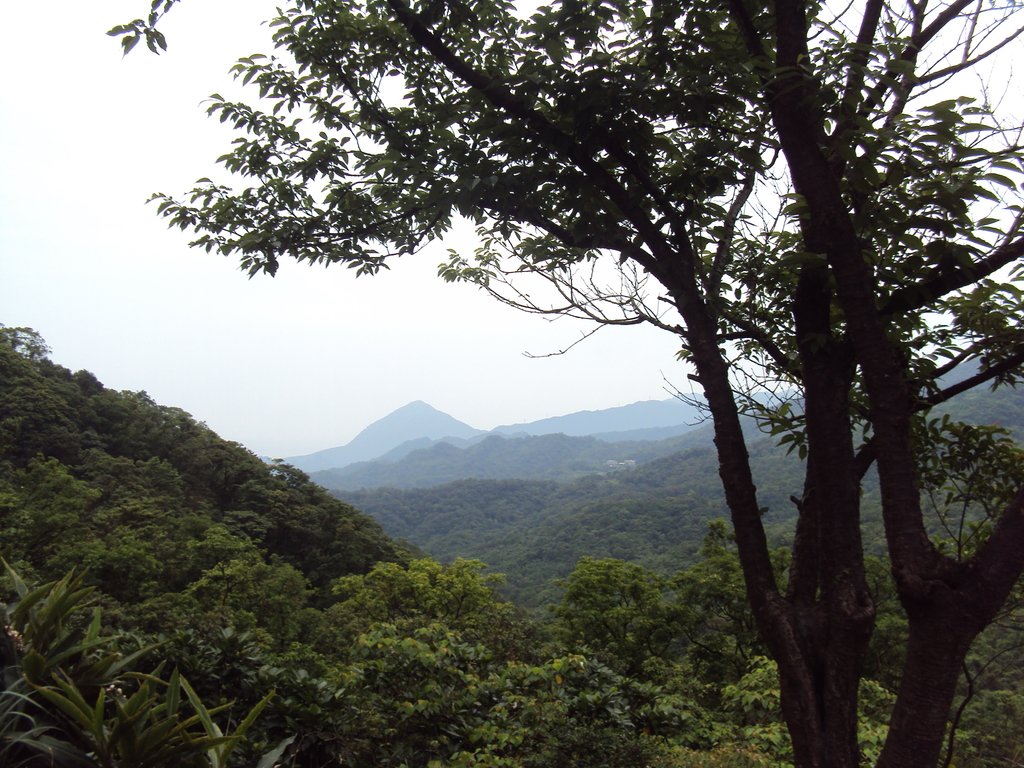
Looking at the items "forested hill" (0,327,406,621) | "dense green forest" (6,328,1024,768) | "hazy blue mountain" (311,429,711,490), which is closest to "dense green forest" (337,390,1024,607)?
"dense green forest" (6,328,1024,768)

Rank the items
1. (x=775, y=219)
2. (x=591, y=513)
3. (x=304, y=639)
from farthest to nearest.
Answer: (x=591, y=513) < (x=304, y=639) < (x=775, y=219)

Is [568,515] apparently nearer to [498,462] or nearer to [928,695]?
[928,695]

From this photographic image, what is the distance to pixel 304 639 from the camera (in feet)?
54.9

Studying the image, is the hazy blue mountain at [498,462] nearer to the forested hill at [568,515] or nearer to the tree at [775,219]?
the forested hill at [568,515]

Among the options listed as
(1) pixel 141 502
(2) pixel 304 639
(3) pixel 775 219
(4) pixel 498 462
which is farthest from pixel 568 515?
(4) pixel 498 462

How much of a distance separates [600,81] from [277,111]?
5.22 ft

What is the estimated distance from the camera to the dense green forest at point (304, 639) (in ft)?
7.50

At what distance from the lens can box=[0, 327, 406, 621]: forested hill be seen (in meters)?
15.0

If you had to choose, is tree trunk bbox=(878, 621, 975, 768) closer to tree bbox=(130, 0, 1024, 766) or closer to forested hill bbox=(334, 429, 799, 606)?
tree bbox=(130, 0, 1024, 766)

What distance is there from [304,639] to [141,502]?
941 centimetres

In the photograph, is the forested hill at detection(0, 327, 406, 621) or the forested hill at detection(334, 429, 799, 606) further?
the forested hill at detection(334, 429, 799, 606)

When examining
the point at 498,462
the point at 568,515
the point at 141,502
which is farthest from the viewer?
the point at 498,462

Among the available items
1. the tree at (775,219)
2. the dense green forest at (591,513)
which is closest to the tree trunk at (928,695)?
the tree at (775,219)

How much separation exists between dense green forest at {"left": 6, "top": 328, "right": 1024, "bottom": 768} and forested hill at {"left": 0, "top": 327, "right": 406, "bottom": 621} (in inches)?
3.8
